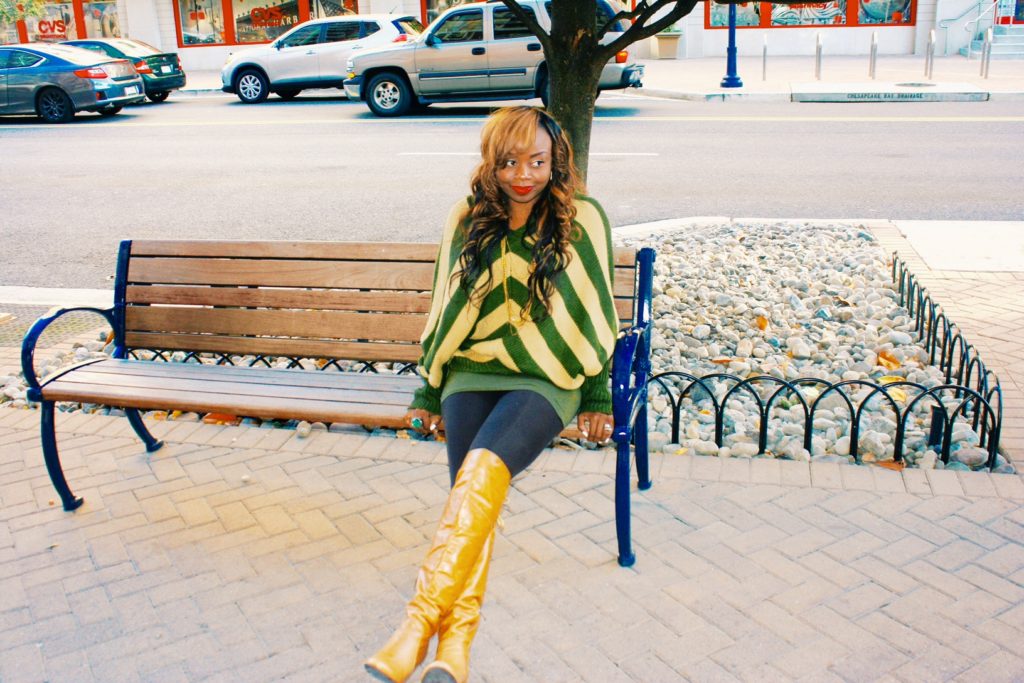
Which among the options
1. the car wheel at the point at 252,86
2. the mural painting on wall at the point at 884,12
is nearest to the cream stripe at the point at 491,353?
the car wheel at the point at 252,86

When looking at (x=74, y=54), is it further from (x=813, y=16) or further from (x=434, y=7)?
(x=813, y=16)

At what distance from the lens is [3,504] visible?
3.84 meters

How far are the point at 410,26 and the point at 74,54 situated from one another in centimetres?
623

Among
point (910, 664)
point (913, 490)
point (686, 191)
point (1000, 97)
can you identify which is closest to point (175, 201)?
point (686, 191)

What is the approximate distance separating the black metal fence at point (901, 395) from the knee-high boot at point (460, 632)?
4.95ft

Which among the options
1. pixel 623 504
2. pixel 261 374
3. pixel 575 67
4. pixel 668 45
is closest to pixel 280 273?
pixel 261 374

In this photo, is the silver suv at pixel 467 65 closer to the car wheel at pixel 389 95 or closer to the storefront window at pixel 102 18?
the car wheel at pixel 389 95

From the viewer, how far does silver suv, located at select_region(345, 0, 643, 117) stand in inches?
608

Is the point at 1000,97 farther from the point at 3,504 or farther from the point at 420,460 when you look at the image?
the point at 3,504

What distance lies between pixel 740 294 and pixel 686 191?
3.95 meters

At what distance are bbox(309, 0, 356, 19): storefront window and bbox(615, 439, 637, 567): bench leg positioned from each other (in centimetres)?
2771

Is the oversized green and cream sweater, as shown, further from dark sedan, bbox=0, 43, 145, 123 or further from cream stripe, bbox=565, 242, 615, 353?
dark sedan, bbox=0, 43, 145, 123

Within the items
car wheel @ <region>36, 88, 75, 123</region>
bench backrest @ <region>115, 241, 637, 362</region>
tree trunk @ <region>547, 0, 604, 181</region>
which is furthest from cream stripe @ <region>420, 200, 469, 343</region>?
car wheel @ <region>36, 88, 75, 123</region>

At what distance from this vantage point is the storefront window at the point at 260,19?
94.4 ft
